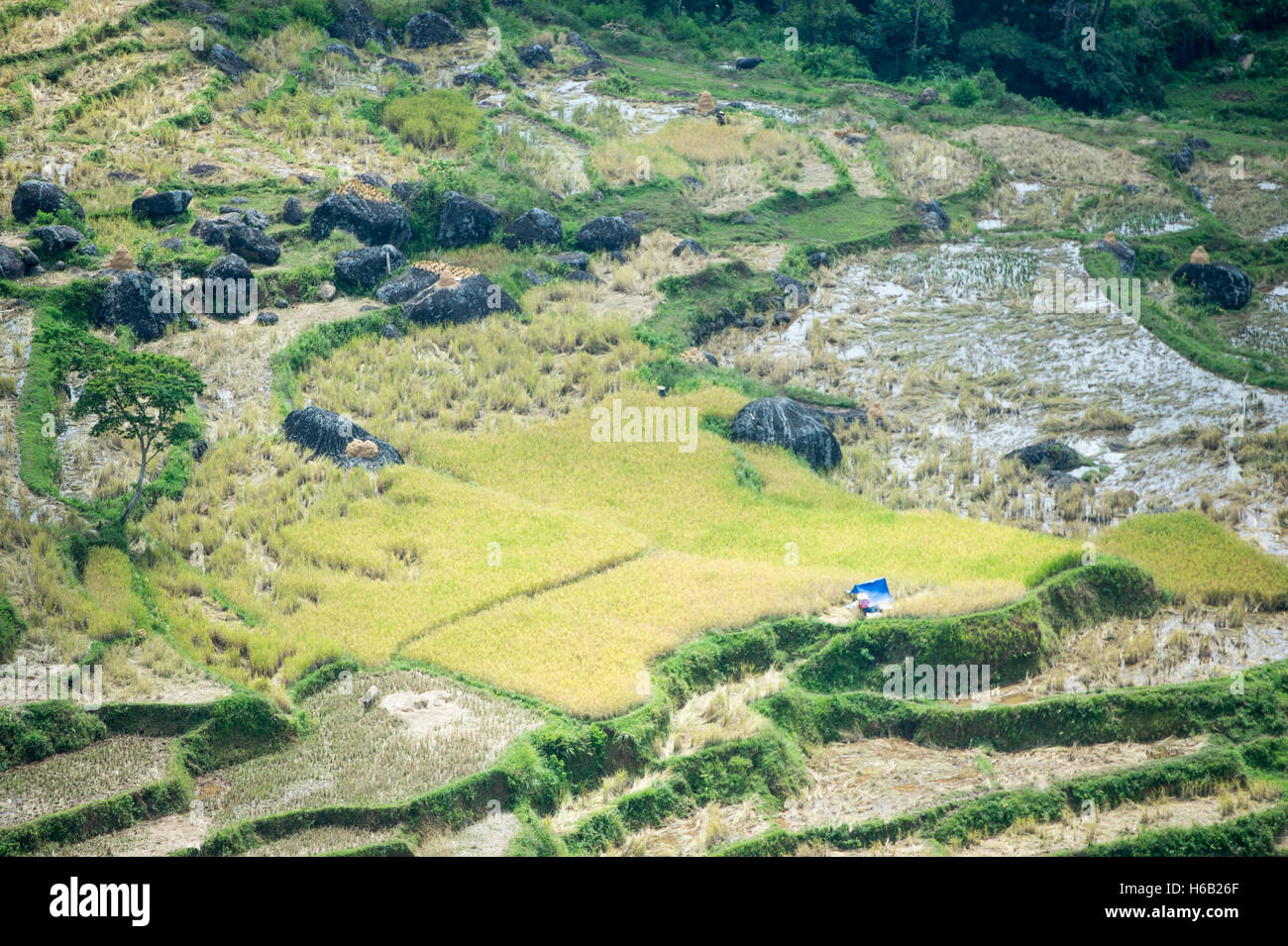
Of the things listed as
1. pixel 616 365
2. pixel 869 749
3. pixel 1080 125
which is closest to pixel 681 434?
pixel 616 365

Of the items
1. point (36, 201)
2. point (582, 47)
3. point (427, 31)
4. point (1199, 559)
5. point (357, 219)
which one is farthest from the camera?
point (582, 47)

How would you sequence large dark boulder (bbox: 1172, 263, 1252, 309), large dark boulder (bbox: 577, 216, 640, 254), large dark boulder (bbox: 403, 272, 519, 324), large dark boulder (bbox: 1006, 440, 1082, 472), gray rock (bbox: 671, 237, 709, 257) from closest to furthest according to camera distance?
large dark boulder (bbox: 1006, 440, 1082, 472), large dark boulder (bbox: 403, 272, 519, 324), large dark boulder (bbox: 1172, 263, 1252, 309), gray rock (bbox: 671, 237, 709, 257), large dark boulder (bbox: 577, 216, 640, 254)

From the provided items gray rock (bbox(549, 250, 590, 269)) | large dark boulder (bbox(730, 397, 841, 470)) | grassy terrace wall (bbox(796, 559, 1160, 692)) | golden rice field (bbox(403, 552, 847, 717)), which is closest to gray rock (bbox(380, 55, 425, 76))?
gray rock (bbox(549, 250, 590, 269))

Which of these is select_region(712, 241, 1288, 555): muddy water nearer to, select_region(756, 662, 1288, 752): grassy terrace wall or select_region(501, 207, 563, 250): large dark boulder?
select_region(756, 662, 1288, 752): grassy terrace wall

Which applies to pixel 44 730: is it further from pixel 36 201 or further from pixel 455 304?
pixel 36 201

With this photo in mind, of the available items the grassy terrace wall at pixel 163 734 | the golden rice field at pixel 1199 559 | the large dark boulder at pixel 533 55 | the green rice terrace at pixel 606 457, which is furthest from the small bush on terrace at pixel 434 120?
the grassy terrace wall at pixel 163 734

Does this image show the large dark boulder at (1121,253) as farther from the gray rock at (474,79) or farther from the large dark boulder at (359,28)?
the large dark boulder at (359,28)

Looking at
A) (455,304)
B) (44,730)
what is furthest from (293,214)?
(44,730)

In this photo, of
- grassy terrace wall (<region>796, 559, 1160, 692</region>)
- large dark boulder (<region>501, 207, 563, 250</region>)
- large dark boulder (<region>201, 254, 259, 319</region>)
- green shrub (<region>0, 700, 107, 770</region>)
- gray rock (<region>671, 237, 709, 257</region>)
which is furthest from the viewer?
gray rock (<region>671, 237, 709, 257</region>)
